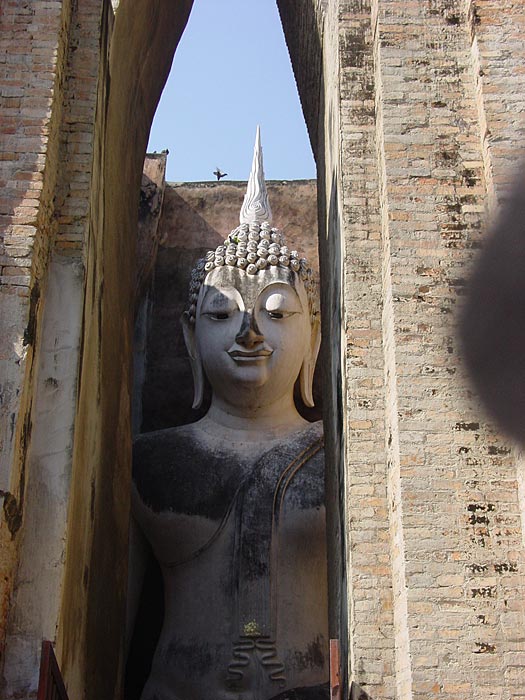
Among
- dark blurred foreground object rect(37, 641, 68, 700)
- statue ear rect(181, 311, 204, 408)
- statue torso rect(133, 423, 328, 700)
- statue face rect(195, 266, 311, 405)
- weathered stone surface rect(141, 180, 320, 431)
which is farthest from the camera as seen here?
weathered stone surface rect(141, 180, 320, 431)

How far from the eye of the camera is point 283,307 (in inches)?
408

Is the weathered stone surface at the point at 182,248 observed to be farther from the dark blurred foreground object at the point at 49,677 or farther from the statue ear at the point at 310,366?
the dark blurred foreground object at the point at 49,677

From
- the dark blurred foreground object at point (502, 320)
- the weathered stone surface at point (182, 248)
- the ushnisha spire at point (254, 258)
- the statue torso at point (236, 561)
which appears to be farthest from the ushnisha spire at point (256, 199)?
the dark blurred foreground object at point (502, 320)

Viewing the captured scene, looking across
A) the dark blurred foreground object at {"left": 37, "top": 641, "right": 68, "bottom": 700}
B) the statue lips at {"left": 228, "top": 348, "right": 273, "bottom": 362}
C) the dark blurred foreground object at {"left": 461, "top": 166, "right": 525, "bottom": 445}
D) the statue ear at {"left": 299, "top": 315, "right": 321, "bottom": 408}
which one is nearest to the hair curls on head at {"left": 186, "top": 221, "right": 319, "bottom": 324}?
the statue ear at {"left": 299, "top": 315, "right": 321, "bottom": 408}

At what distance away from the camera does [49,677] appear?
6465mm

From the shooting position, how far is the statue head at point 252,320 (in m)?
10.2

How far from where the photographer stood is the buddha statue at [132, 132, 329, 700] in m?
9.23

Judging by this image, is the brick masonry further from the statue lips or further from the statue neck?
the statue neck

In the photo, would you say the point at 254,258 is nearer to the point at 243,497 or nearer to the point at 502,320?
the point at 243,497

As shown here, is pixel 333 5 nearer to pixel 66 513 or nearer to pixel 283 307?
pixel 283 307

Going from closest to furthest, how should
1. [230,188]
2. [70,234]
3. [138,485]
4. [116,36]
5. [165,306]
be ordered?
[70,234] < [116,36] < [138,485] < [165,306] < [230,188]

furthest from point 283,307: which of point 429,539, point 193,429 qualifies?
point 429,539

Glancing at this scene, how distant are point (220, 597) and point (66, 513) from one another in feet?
8.57

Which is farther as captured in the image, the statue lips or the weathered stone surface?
the weathered stone surface
